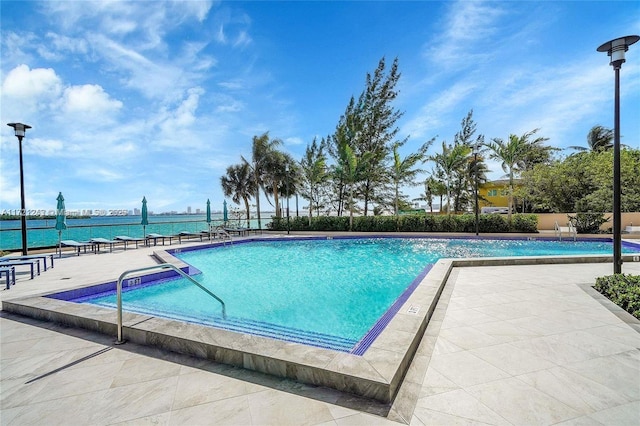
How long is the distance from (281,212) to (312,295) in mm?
15739

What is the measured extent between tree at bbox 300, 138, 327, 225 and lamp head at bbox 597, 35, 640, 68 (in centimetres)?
1492

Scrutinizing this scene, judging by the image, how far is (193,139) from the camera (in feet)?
48.0

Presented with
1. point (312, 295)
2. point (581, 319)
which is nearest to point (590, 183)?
point (581, 319)

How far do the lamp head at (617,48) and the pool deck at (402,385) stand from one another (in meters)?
4.10

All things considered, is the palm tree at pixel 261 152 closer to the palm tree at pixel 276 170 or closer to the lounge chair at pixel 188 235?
the palm tree at pixel 276 170

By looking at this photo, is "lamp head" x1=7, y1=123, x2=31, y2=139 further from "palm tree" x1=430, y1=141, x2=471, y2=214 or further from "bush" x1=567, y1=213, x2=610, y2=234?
"bush" x1=567, y1=213, x2=610, y2=234

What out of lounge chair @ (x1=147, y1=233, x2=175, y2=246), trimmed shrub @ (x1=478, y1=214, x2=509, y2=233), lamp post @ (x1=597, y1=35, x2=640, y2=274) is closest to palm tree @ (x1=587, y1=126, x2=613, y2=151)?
trimmed shrub @ (x1=478, y1=214, x2=509, y2=233)

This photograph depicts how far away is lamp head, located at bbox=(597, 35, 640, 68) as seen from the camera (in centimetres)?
454

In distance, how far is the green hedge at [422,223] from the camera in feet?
47.2

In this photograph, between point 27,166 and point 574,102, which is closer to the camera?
point 27,166

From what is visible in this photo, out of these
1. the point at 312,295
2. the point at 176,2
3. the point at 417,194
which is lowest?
the point at 312,295

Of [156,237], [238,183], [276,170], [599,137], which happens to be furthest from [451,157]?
[599,137]

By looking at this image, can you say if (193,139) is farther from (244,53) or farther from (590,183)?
(590,183)

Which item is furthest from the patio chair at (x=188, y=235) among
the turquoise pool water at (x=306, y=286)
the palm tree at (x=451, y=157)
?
the palm tree at (x=451, y=157)
